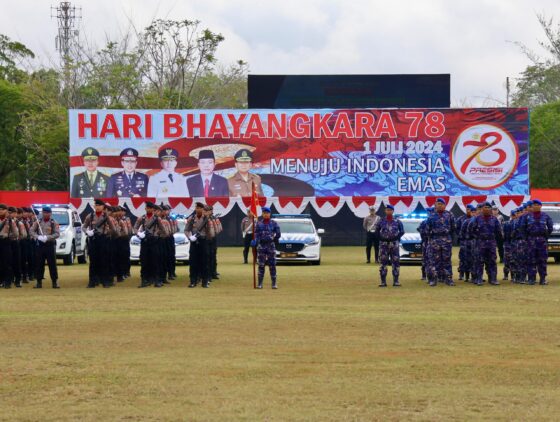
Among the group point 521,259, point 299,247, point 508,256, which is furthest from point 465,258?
point 299,247

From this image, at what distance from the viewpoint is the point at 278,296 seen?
73.5 feet

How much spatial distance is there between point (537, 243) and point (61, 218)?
56.7 ft

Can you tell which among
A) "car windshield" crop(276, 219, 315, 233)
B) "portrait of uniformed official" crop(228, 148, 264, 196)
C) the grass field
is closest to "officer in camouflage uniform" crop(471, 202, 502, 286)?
the grass field

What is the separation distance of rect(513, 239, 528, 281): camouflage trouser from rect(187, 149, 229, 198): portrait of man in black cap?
25.6 meters

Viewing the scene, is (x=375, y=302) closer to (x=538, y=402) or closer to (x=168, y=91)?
(x=538, y=402)

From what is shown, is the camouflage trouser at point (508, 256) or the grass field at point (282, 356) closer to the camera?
the grass field at point (282, 356)

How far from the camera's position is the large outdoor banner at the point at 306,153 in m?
50.6

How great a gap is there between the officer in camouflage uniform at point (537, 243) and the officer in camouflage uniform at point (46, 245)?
10.0 m

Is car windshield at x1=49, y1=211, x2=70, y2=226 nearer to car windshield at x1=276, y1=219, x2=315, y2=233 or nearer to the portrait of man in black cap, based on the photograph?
car windshield at x1=276, y1=219, x2=315, y2=233

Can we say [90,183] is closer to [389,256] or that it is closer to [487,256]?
[389,256]

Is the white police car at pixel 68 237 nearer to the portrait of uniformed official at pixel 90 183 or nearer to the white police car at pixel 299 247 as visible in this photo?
the white police car at pixel 299 247

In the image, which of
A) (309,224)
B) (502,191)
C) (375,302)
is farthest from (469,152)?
(375,302)

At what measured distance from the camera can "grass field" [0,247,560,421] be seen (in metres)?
10.0

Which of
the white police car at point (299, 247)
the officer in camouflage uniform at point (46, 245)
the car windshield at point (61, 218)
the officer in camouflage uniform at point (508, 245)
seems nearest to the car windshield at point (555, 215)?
the white police car at point (299, 247)
